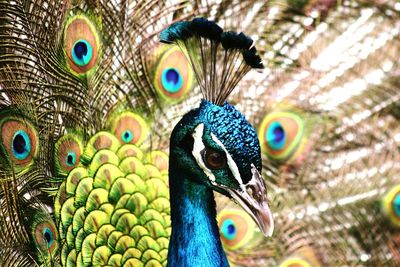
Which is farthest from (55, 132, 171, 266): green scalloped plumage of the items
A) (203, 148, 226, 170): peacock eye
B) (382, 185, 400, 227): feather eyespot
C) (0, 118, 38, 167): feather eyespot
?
(382, 185, 400, 227): feather eyespot

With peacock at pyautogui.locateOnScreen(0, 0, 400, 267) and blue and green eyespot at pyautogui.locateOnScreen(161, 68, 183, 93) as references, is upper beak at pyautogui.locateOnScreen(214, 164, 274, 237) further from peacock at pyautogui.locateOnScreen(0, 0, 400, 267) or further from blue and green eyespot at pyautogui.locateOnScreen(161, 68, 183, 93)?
blue and green eyespot at pyautogui.locateOnScreen(161, 68, 183, 93)

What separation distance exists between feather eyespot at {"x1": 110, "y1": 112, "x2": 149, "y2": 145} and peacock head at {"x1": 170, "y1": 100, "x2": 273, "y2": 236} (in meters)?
0.48

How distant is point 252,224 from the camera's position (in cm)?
186

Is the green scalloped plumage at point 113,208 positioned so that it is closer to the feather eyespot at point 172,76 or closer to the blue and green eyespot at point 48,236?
the blue and green eyespot at point 48,236

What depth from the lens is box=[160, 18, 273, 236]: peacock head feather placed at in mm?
1247

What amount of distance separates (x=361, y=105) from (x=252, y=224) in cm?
46

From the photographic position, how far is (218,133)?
1.28 meters

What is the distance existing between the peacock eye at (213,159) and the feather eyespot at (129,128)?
0.57 m

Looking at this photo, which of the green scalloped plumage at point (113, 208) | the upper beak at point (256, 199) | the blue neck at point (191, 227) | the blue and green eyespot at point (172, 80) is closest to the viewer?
the upper beak at point (256, 199)

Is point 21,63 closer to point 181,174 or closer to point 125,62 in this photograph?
point 125,62

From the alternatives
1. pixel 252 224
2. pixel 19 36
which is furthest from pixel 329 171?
pixel 19 36

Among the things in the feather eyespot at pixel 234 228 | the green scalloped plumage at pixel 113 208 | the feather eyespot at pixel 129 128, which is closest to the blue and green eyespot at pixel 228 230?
the feather eyespot at pixel 234 228

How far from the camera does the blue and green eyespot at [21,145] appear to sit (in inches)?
70.2

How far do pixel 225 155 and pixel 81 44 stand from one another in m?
0.69
